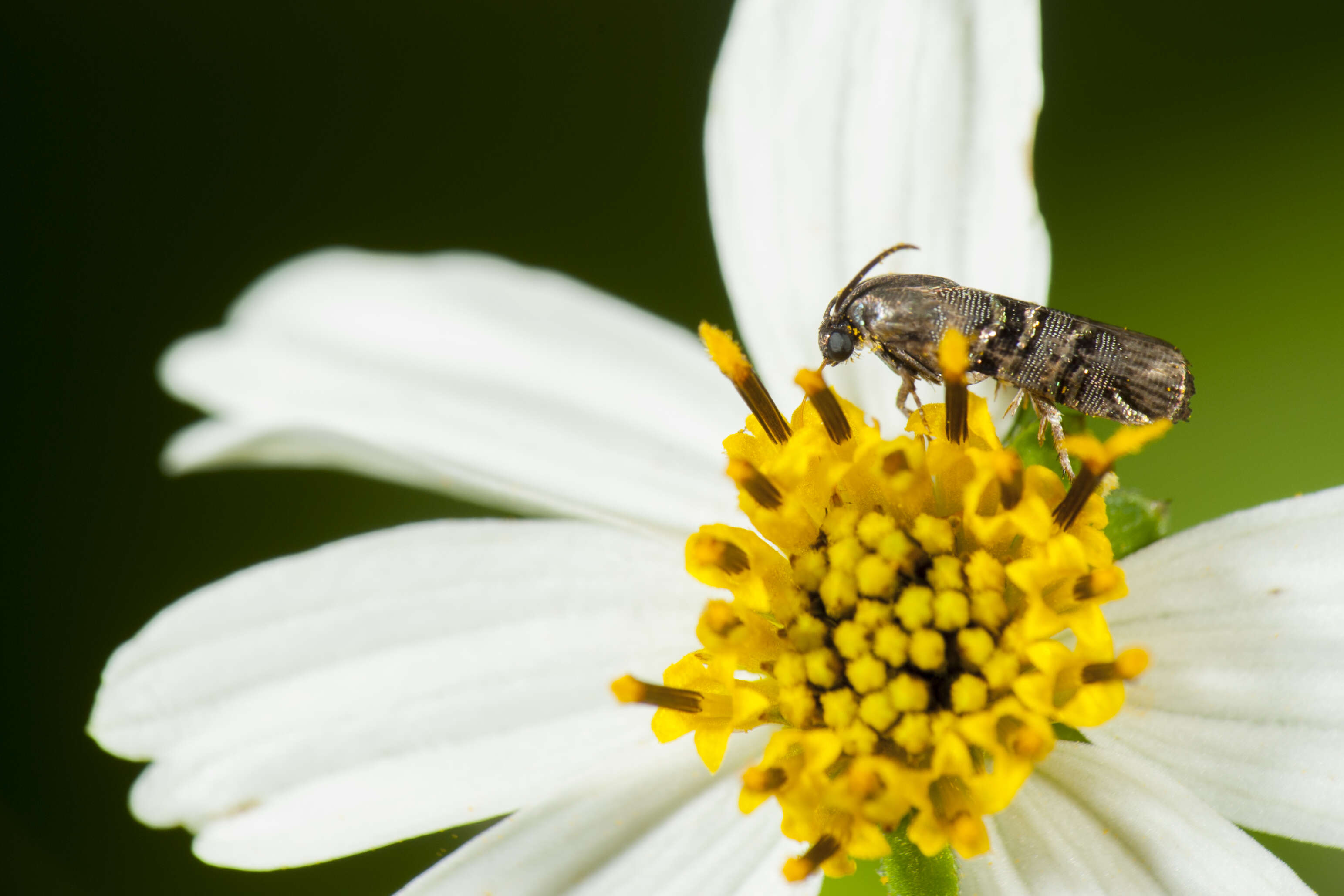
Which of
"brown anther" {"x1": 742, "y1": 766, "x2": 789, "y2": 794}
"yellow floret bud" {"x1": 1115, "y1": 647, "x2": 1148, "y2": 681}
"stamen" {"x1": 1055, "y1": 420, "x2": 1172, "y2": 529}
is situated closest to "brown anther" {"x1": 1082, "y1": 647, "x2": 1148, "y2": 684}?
"yellow floret bud" {"x1": 1115, "y1": 647, "x2": 1148, "y2": 681}

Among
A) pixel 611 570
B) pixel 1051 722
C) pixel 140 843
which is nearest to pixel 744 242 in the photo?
pixel 611 570

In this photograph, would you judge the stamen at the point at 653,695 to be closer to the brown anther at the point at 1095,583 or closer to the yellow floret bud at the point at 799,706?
the yellow floret bud at the point at 799,706

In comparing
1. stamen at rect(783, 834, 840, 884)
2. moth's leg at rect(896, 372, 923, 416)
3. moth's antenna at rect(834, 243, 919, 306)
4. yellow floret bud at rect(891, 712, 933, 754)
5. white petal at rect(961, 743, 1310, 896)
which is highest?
moth's antenna at rect(834, 243, 919, 306)

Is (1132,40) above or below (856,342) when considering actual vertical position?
above

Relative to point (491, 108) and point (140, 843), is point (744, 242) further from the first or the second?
point (140, 843)

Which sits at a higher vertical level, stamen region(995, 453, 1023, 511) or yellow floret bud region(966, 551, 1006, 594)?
stamen region(995, 453, 1023, 511)

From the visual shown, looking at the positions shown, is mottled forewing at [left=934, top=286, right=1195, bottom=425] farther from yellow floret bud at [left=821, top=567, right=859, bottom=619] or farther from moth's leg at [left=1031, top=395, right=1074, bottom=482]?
yellow floret bud at [left=821, top=567, right=859, bottom=619]

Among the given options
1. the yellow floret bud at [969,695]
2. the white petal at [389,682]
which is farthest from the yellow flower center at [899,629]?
the white petal at [389,682]
